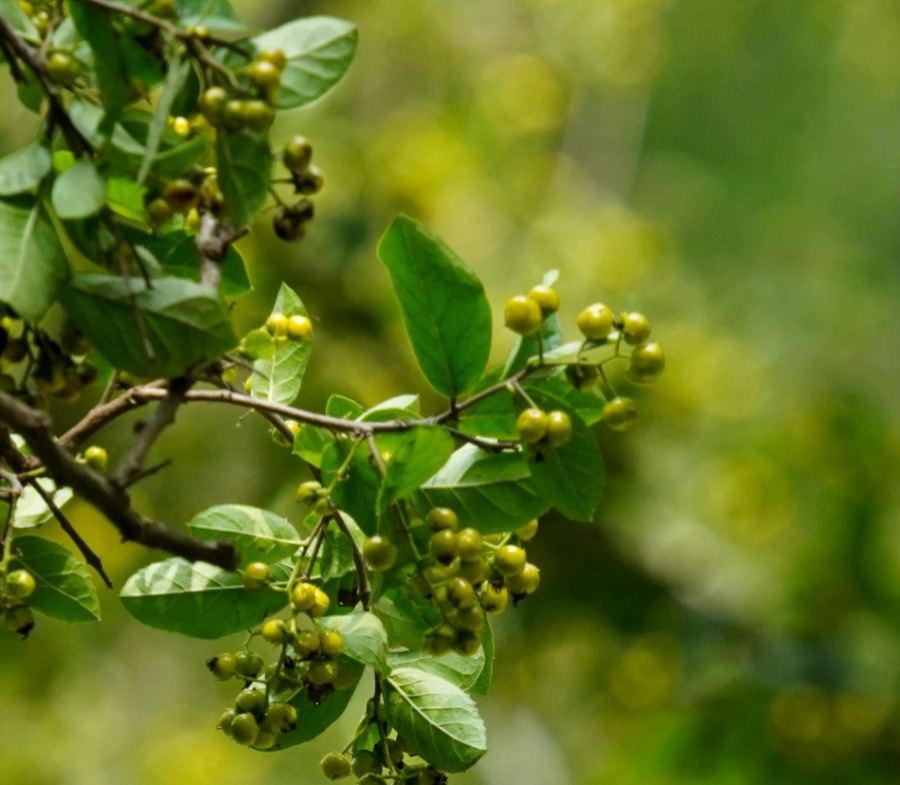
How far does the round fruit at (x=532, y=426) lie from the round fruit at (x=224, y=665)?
18 cm

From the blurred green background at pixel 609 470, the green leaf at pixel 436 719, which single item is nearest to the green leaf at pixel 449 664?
the green leaf at pixel 436 719

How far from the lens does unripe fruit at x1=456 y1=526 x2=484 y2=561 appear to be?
1.69ft

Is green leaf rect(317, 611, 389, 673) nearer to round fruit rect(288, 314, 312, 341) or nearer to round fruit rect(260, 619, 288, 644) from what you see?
round fruit rect(260, 619, 288, 644)

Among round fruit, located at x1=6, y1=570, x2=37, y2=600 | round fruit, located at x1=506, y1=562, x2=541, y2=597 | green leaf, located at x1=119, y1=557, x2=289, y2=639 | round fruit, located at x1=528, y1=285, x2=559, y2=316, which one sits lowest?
green leaf, located at x1=119, y1=557, x2=289, y2=639

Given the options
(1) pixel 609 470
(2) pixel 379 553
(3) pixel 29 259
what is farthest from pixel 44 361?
(1) pixel 609 470

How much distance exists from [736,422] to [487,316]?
7.59 feet

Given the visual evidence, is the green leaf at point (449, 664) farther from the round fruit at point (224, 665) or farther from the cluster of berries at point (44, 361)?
the cluster of berries at point (44, 361)

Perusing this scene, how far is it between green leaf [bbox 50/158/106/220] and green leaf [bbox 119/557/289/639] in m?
0.20

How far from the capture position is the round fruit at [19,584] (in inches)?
22.6

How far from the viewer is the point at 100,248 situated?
0.49 meters

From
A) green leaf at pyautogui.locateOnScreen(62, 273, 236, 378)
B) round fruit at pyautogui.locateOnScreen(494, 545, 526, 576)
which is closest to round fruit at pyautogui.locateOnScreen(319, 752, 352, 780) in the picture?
round fruit at pyautogui.locateOnScreen(494, 545, 526, 576)

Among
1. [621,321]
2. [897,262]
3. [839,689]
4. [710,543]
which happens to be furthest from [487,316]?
[897,262]

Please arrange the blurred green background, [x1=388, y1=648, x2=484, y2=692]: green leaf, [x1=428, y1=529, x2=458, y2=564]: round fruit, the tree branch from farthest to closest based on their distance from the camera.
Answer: the blurred green background
[x1=388, y1=648, x2=484, y2=692]: green leaf
[x1=428, y1=529, x2=458, y2=564]: round fruit
the tree branch

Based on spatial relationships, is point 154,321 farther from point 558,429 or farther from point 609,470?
point 609,470
